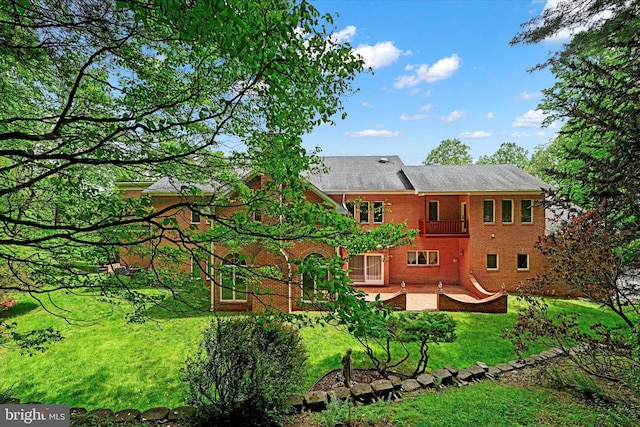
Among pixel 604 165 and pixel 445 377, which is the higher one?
pixel 604 165

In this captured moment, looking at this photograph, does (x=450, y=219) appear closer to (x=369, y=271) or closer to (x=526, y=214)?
(x=526, y=214)

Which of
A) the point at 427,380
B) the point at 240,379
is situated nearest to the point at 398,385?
the point at 427,380

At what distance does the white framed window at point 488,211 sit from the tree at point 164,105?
51.2 feet

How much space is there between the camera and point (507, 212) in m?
17.0

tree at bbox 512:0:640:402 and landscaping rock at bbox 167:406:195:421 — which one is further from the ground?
tree at bbox 512:0:640:402

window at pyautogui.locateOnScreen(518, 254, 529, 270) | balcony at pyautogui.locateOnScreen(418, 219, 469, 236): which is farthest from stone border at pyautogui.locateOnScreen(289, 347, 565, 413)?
balcony at pyautogui.locateOnScreen(418, 219, 469, 236)

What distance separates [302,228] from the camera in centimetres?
428

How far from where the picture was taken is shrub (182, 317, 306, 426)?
5371mm

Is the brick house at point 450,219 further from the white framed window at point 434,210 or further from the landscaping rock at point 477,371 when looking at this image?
the landscaping rock at point 477,371

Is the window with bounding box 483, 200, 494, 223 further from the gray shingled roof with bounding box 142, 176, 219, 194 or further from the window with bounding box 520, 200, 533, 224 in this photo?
the gray shingled roof with bounding box 142, 176, 219, 194

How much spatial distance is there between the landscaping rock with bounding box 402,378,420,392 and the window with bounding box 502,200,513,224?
43.3ft

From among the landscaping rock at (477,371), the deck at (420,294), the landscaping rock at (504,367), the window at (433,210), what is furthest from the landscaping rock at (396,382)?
the window at (433,210)

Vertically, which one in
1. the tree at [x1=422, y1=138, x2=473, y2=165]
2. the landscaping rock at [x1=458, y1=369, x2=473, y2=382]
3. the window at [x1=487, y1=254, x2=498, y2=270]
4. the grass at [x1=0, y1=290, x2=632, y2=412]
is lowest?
the grass at [x1=0, y1=290, x2=632, y2=412]

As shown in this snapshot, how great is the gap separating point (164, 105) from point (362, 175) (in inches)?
658
